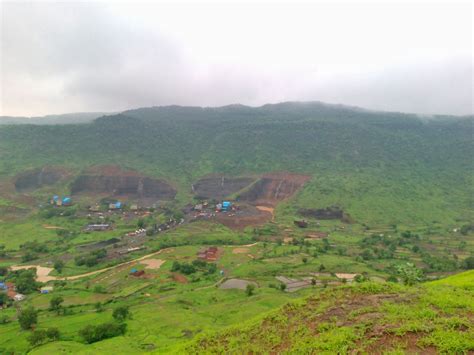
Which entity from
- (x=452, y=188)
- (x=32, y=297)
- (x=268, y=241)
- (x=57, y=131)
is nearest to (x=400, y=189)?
(x=452, y=188)

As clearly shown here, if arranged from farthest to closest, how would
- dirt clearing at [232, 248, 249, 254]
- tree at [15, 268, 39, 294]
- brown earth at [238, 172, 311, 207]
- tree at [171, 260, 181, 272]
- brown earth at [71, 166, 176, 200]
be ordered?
brown earth at [71, 166, 176, 200] < brown earth at [238, 172, 311, 207] < dirt clearing at [232, 248, 249, 254] < tree at [171, 260, 181, 272] < tree at [15, 268, 39, 294]

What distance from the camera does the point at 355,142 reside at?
19062 cm

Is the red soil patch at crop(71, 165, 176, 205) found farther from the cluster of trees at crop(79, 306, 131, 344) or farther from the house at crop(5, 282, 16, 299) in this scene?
the cluster of trees at crop(79, 306, 131, 344)

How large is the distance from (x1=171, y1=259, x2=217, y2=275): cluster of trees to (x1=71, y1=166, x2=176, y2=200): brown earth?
8159 centimetres

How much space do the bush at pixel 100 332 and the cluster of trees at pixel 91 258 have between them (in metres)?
33.3

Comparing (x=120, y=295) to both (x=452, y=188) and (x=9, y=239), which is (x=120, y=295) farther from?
(x=452, y=188)

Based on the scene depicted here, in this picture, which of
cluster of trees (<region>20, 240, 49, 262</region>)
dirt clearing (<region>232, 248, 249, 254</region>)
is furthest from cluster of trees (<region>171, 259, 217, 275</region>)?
cluster of trees (<region>20, 240, 49, 262</region>)

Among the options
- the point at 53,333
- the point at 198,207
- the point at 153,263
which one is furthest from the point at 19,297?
the point at 198,207

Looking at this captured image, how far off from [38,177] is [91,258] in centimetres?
9316

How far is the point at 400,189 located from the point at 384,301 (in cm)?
14178

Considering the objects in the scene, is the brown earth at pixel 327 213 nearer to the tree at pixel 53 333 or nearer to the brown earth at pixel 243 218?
the brown earth at pixel 243 218

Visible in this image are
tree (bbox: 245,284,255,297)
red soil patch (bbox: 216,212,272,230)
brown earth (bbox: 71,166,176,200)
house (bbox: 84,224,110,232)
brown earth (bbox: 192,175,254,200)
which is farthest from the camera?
brown earth (bbox: 192,175,254,200)

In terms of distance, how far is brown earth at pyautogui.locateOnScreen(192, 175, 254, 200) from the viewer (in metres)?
150

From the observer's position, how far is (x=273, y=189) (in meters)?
148
